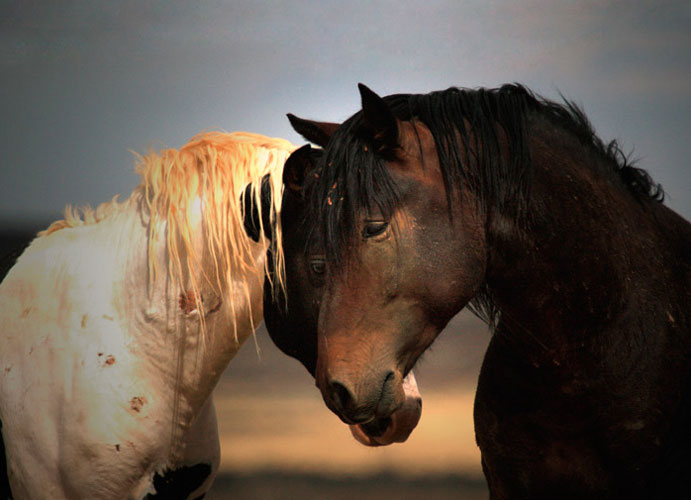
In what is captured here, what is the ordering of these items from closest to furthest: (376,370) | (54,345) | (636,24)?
1. (376,370)
2. (54,345)
3. (636,24)

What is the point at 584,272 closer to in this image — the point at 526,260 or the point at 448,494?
the point at 526,260

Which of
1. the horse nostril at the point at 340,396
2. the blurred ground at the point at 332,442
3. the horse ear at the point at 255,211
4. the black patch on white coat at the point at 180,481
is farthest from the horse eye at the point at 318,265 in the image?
the blurred ground at the point at 332,442

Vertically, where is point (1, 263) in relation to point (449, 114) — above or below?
below

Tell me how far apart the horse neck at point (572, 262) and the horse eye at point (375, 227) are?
0.12 m

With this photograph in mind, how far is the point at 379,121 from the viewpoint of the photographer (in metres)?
0.75

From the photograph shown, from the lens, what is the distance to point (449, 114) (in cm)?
79

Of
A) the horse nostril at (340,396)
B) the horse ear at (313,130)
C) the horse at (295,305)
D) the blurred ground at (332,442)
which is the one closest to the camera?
the horse nostril at (340,396)

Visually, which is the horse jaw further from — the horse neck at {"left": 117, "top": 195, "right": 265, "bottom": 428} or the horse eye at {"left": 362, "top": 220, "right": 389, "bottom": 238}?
the horse eye at {"left": 362, "top": 220, "right": 389, "bottom": 238}

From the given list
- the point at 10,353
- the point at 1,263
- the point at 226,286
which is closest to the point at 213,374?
the point at 226,286

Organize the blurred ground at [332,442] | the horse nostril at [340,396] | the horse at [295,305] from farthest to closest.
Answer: the blurred ground at [332,442] < the horse at [295,305] < the horse nostril at [340,396]

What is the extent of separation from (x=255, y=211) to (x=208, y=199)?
8 cm

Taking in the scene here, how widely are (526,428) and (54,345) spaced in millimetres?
653

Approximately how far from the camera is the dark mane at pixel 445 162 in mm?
746

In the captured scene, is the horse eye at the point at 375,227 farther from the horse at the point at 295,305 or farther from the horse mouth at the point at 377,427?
the horse mouth at the point at 377,427
